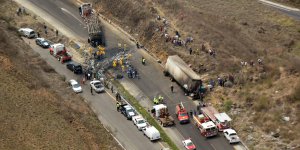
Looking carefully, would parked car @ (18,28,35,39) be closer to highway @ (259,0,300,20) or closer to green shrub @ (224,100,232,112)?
green shrub @ (224,100,232,112)

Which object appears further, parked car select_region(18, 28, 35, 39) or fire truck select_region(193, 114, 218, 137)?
parked car select_region(18, 28, 35, 39)

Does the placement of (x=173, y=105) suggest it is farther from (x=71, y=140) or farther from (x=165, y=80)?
(x=71, y=140)

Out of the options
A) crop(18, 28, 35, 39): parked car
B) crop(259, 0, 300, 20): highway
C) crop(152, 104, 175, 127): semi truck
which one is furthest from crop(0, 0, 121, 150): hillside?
crop(259, 0, 300, 20): highway

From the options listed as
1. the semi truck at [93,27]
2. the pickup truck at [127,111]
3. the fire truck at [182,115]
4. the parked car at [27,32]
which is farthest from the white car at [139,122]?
the parked car at [27,32]

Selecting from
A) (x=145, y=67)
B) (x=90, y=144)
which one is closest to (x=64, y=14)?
(x=145, y=67)

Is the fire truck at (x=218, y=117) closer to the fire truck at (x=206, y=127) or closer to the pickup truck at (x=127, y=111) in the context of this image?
the fire truck at (x=206, y=127)

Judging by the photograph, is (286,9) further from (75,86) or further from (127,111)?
(75,86)
